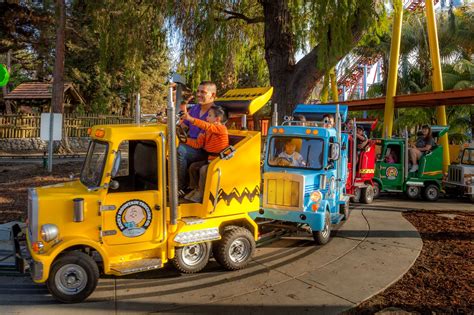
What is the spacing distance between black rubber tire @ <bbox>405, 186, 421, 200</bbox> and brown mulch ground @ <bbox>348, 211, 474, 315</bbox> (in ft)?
16.5

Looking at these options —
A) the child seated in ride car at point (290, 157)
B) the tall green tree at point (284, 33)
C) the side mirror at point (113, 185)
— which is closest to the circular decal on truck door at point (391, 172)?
the tall green tree at point (284, 33)

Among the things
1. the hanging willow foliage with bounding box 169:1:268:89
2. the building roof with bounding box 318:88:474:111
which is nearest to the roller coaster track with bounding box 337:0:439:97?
the building roof with bounding box 318:88:474:111

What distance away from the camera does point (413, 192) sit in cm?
1384

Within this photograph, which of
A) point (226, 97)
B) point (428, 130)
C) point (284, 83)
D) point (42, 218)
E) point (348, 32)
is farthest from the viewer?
point (428, 130)

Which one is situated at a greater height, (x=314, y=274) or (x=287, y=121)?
(x=287, y=121)

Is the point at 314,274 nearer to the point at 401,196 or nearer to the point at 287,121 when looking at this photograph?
the point at 287,121

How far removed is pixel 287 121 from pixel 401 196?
25.7 feet

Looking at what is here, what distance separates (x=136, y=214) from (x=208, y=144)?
1.48m

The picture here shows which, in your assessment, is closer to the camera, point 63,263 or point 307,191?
point 63,263

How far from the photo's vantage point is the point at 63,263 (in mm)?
4844

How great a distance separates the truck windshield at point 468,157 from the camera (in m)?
14.1

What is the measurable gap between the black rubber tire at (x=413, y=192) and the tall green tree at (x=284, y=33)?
4.64 m

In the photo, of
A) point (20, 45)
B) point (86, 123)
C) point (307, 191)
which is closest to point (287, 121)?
point (307, 191)

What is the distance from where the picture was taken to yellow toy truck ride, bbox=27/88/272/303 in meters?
4.88
